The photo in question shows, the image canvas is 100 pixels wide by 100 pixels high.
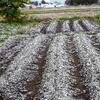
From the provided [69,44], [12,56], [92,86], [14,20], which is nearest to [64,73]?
[92,86]

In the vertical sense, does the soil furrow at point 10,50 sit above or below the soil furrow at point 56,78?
below

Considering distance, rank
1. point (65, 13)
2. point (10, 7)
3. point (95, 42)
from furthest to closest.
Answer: point (65, 13) → point (10, 7) → point (95, 42)

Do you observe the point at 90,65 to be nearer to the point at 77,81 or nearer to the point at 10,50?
the point at 77,81

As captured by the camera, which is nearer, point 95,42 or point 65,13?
point 95,42

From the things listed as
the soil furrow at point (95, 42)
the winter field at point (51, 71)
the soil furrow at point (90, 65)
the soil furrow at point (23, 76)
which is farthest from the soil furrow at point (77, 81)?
the soil furrow at point (95, 42)

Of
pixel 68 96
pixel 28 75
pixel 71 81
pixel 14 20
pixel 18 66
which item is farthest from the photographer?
pixel 14 20

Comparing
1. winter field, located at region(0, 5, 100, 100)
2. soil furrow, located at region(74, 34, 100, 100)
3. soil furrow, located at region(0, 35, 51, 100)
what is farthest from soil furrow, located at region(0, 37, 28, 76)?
soil furrow, located at region(74, 34, 100, 100)

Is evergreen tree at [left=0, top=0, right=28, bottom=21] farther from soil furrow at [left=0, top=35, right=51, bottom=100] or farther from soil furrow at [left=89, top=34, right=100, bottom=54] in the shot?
soil furrow at [left=0, top=35, right=51, bottom=100]

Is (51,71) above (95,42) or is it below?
above

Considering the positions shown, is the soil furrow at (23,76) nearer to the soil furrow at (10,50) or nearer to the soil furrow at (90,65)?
the soil furrow at (10,50)

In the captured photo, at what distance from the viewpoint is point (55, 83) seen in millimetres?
17844

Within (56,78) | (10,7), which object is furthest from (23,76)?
(10,7)

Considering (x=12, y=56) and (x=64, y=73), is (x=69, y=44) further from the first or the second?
(x=64, y=73)

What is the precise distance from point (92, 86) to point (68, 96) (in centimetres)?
174
